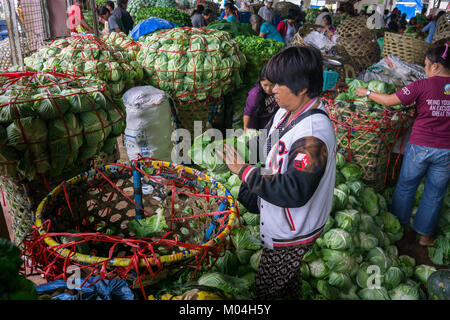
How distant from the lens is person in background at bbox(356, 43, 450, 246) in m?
2.84

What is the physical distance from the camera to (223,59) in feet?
12.8

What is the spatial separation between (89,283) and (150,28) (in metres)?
4.30

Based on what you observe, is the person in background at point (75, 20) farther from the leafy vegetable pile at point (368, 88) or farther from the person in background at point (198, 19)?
the leafy vegetable pile at point (368, 88)

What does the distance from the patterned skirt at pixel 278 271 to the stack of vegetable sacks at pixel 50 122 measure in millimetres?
1235

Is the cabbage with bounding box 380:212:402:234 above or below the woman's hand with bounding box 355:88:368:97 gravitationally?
below

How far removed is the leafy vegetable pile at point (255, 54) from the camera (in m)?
4.53

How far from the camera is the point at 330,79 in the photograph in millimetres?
4035

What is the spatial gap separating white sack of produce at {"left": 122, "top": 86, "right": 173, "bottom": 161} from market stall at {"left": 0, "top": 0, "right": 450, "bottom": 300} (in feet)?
0.05

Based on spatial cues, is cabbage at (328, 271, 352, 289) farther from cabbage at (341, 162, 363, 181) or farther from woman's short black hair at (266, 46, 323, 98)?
woman's short black hair at (266, 46, 323, 98)

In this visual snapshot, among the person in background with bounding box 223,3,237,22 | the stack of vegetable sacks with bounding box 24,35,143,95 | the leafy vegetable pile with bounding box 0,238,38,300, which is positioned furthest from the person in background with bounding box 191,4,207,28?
the leafy vegetable pile with bounding box 0,238,38,300

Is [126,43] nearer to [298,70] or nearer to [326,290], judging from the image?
[298,70]

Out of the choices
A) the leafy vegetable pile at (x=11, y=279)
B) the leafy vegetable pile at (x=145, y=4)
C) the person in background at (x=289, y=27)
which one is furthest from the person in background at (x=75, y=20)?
the leafy vegetable pile at (x=11, y=279)

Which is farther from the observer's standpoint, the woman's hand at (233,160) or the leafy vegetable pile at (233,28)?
the leafy vegetable pile at (233,28)

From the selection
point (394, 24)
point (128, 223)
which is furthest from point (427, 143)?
point (394, 24)
